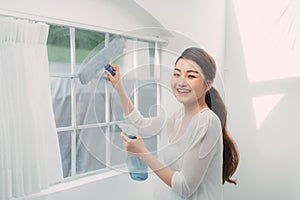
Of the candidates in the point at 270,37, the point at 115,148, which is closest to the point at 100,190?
the point at 115,148

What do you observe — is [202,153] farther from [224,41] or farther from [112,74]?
[224,41]

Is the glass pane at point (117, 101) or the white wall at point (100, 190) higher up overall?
the glass pane at point (117, 101)

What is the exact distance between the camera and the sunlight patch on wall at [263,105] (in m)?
2.39

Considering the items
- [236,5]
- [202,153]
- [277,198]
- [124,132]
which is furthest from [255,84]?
[124,132]

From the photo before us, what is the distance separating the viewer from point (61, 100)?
167 cm

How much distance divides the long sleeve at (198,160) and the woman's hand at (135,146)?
0.16 metres

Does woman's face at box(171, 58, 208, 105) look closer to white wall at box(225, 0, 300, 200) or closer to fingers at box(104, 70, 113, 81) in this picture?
fingers at box(104, 70, 113, 81)

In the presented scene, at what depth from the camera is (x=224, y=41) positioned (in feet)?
8.50

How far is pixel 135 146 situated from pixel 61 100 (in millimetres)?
896

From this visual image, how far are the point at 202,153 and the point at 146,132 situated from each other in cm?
19

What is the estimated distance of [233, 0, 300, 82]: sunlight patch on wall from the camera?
2.30 metres

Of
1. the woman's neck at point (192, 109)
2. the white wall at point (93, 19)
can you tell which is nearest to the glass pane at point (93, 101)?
the woman's neck at point (192, 109)

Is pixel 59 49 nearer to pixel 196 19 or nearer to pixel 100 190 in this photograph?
pixel 100 190

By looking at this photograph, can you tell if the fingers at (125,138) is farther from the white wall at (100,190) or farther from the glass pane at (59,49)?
the glass pane at (59,49)
